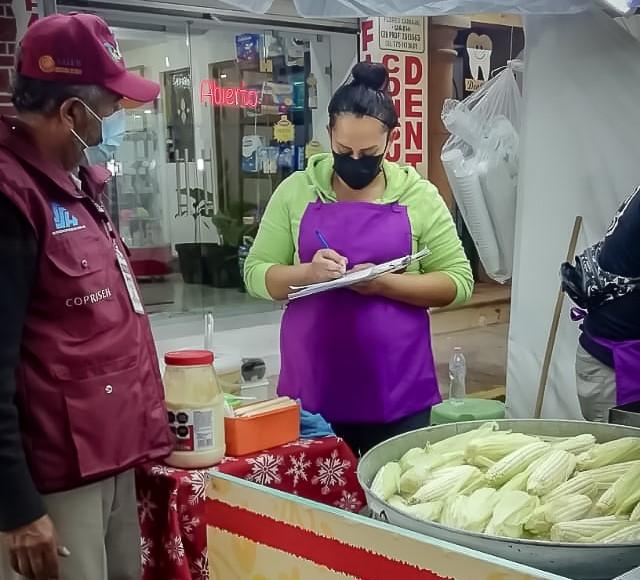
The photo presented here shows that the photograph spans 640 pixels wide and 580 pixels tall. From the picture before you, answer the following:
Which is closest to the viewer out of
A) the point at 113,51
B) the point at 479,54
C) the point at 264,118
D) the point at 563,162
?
the point at 113,51

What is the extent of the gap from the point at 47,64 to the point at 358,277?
890 mm

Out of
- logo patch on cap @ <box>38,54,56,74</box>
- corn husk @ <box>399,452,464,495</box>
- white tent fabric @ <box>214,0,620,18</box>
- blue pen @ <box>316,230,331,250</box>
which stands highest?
white tent fabric @ <box>214,0,620,18</box>

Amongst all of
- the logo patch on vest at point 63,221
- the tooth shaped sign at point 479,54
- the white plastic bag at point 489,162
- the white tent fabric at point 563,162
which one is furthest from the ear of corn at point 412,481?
the tooth shaped sign at point 479,54

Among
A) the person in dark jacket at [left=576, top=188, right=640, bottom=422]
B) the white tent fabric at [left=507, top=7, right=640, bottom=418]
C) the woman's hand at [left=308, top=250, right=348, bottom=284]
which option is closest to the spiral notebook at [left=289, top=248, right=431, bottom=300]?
the woman's hand at [left=308, top=250, right=348, bottom=284]

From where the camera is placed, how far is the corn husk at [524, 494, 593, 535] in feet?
3.54

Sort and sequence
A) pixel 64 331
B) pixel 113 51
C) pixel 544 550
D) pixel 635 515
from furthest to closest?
pixel 113 51 < pixel 64 331 < pixel 635 515 < pixel 544 550

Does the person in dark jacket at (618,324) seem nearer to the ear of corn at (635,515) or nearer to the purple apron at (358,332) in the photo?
the purple apron at (358,332)

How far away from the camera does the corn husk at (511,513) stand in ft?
3.49

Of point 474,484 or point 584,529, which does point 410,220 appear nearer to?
point 474,484

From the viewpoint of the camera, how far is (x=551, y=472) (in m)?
1.19

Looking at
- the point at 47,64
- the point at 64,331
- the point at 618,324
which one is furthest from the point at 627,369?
the point at 47,64

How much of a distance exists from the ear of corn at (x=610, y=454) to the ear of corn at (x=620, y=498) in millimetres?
92

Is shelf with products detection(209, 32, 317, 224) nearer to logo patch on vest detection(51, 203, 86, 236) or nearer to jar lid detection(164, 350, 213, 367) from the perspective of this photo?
jar lid detection(164, 350, 213, 367)

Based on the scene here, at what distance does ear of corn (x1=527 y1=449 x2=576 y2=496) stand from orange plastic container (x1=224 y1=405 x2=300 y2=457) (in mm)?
781
